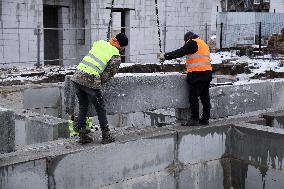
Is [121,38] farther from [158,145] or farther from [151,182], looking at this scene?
[151,182]

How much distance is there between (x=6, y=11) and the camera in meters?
17.8

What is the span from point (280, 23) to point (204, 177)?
89.4ft

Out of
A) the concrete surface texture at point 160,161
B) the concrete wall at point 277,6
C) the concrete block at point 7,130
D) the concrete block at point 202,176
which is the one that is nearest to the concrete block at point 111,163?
the concrete surface texture at point 160,161

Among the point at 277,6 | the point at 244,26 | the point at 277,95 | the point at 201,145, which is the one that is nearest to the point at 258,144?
the point at 201,145

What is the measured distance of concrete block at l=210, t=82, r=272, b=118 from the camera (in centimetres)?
786

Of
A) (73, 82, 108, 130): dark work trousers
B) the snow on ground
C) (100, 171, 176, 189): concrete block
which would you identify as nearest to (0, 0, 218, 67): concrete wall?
the snow on ground

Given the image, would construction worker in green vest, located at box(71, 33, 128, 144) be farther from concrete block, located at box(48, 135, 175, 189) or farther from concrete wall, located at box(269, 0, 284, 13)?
concrete wall, located at box(269, 0, 284, 13)

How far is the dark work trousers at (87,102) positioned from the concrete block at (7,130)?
1076 mm

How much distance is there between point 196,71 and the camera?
24.0 feet

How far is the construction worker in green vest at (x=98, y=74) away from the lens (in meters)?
6.12

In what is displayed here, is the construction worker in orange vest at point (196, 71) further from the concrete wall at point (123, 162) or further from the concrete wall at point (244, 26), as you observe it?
the concrete wall at point (244, 26)

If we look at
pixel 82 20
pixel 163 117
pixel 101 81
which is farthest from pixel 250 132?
pixel 82 20

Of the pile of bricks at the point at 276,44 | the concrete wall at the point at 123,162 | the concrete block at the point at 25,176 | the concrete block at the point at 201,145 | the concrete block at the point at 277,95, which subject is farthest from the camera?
the pile of bricks at the point at 276,44

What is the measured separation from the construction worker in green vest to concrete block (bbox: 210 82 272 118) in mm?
2331
